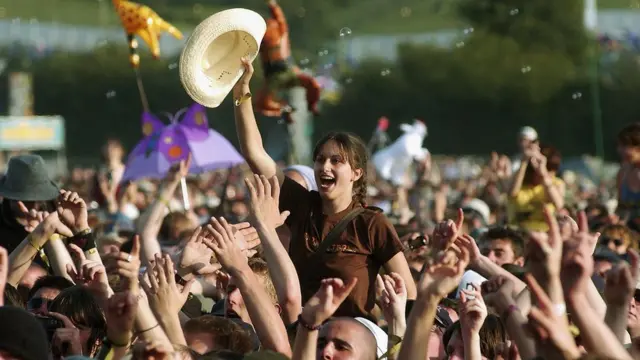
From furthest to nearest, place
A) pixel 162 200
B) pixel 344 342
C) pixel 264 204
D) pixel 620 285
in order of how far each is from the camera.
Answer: pixel 162 200, pixel 264 204, pixel 344 342, pixel 620 285

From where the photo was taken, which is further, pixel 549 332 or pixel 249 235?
pixel 249 235

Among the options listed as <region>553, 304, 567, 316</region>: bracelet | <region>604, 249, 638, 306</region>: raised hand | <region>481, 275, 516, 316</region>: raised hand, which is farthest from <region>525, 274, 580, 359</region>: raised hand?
<region>604, 249, 638, 306</region>: raised hand

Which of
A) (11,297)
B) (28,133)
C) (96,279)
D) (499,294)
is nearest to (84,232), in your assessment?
(11,297)

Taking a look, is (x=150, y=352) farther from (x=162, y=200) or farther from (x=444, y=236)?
(x=162, y=200)

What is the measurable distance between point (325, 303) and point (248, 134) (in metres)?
1.76

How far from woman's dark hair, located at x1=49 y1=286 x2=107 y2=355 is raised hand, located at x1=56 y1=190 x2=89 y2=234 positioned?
0.75 meters

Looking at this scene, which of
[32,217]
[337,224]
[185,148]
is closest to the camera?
[337,224]

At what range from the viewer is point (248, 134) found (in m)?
6.05

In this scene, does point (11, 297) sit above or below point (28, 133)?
above

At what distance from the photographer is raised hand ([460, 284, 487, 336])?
4.85m

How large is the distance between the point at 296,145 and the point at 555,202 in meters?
3.85

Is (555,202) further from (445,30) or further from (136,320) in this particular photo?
(445,30)

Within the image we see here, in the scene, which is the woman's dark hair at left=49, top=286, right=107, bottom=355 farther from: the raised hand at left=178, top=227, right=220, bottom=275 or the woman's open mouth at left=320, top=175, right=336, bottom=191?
the woman's open mouth at left=320, top=175, right=336, bottom=191

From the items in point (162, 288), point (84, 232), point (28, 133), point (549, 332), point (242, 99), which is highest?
point (242, 99)
